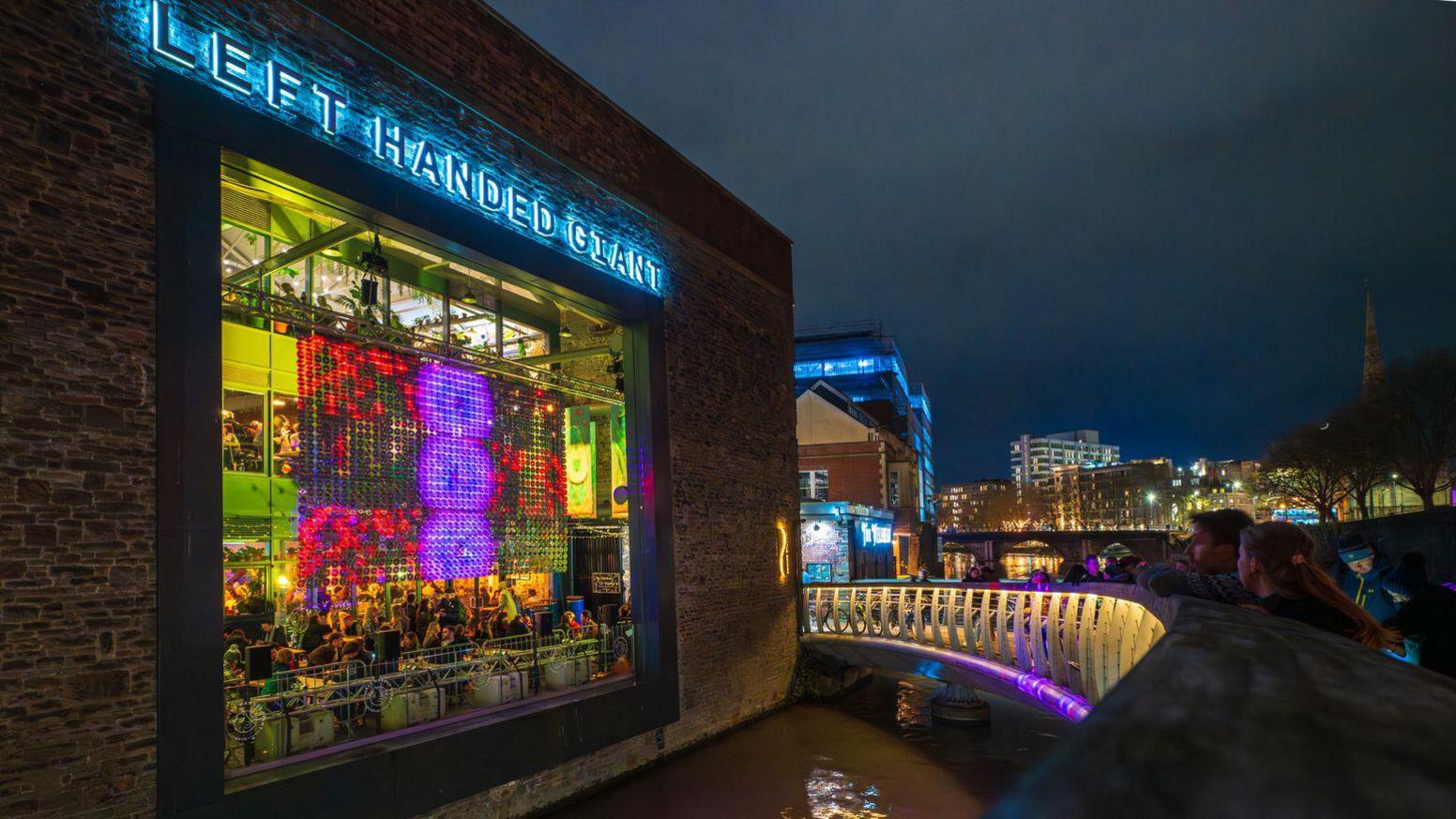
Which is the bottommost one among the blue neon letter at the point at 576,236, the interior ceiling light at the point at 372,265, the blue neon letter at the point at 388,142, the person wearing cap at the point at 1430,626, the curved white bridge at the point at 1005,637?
the curved white bridge at the point at 1005,637

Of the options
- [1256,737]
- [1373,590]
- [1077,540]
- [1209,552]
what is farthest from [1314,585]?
[1077,540]

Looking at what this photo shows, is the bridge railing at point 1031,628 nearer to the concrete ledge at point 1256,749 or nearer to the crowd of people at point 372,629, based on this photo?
the concrete ledge at point 1256,749

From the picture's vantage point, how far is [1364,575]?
6.25 m

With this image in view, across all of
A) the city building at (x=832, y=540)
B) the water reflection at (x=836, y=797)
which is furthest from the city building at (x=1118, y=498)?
the water reflection at (x=836, y=797)

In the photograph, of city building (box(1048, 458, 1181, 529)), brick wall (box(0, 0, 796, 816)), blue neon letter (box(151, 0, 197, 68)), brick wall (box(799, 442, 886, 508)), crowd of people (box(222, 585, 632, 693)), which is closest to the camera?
brick wall (box(0, 0, 796, 816))

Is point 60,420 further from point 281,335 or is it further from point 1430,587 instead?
point 1430,587

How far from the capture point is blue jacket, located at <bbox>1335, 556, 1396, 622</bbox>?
223 inches

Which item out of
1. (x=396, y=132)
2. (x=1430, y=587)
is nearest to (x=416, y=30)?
(x=396, y=132)

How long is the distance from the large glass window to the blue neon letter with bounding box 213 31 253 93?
90cm

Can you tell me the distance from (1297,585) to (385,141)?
9655 mm

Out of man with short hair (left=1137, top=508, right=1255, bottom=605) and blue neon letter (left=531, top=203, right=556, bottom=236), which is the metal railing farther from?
man with short hair (left=1137, top=508, right=1255, bottom=605)

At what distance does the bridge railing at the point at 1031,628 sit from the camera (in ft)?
27.3

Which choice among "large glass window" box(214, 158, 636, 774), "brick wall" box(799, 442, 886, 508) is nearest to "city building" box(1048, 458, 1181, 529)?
"brick wall" box(799, 442, 886, 508)

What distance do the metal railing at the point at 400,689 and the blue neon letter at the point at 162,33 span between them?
571 cm
